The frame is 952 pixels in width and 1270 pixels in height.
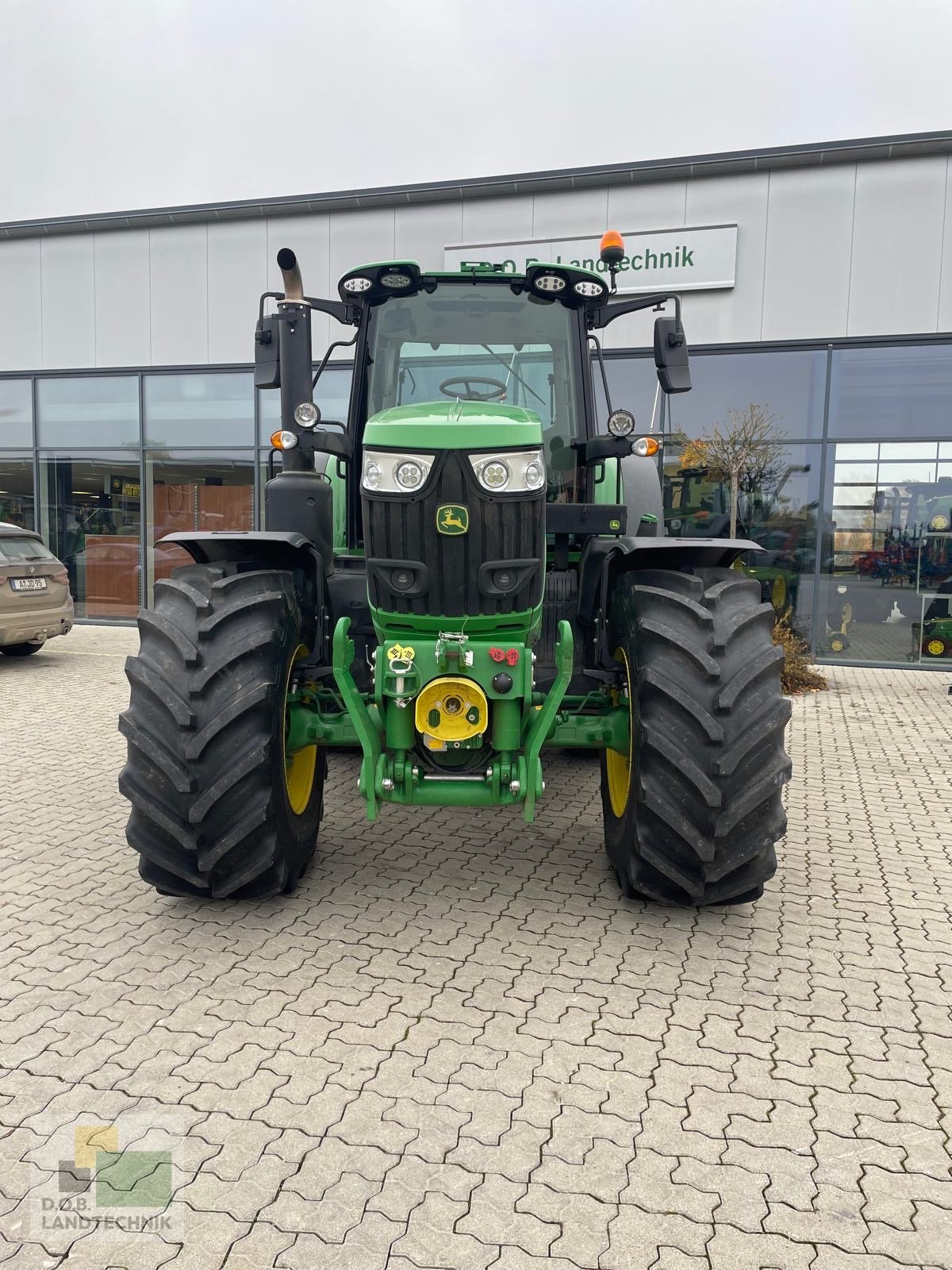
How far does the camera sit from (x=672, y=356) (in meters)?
4.61

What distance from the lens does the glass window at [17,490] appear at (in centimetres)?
1456

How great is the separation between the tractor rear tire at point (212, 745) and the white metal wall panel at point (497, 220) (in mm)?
9213

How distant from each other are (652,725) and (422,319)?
7.83 feet

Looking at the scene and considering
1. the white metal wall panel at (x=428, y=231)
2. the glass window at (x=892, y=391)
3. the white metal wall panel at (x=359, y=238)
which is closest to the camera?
the glass window at (x=892, y=391)

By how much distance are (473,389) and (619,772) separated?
2001mm

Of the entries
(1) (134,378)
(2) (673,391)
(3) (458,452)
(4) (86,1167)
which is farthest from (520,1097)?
(1) (134,378)

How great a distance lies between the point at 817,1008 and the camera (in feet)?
10.4

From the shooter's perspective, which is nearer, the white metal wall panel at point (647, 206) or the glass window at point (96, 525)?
the white metal wall panel at point (647, 206)

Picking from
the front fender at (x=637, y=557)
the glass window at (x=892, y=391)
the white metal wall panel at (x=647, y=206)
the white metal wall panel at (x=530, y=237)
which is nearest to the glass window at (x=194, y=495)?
the white metal wall panel at (x=530, y=237)

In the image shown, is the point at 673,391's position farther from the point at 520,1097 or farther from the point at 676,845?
the point at 520,1097

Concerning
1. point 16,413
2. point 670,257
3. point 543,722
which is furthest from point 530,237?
point 543,722

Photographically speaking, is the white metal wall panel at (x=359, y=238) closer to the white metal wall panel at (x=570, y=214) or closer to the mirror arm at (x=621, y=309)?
the white metal wall panel at (x=570, y=214)

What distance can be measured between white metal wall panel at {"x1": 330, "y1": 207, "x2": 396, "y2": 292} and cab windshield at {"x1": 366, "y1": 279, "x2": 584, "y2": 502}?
26.5 ft

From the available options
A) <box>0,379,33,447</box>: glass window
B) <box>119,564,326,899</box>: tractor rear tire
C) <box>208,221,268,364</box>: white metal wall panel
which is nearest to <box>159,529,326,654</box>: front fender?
<box>119,564,326,899</box>: tractor rear tire
